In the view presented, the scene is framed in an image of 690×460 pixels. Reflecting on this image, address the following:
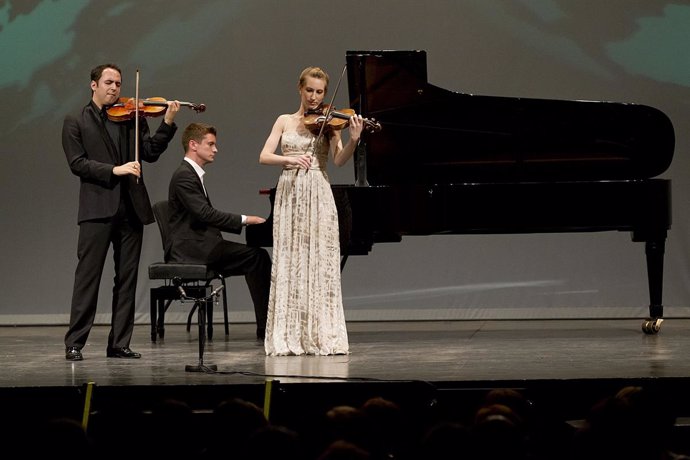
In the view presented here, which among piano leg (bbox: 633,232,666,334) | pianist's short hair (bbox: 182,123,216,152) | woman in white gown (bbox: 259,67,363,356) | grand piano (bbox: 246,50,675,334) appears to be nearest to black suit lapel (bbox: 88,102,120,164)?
woman in white gown (bbox: 259,67,363,356)

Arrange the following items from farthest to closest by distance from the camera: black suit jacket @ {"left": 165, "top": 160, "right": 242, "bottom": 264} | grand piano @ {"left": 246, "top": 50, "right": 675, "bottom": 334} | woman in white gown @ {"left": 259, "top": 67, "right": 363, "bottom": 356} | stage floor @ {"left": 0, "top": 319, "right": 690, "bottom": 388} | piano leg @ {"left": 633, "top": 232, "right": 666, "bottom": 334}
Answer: black suit jacket @ {"left": 165, "top": 160, "right": 242, "bottom": 264} < piano leg @ {"left": 633, "top": 232, "right": 666, "bottom": 334} < grand piano @ {"left": 246, "top": 50, "right": 675, "bottom": 334} < woman in white gown @ {"left": 259, "top": 67, "right": 363, "bottom": 356} < stage floor @ {"left": 0, "top": 319, "right": 690, "bottom": 388}

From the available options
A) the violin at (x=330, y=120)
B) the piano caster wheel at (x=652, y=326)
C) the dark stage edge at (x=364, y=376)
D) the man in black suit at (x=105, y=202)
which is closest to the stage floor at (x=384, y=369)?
the dark stage edge at (x=364, y=376)

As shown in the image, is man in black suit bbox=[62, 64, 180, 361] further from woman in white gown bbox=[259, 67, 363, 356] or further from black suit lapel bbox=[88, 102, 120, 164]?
woman in white gown bbox=[259, 67, 363, 356]

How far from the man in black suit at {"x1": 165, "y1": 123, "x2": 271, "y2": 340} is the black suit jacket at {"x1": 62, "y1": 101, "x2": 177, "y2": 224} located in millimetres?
1077

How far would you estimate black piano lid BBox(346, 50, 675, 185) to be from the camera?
5.83 metres

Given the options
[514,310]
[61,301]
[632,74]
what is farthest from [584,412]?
[61,301]

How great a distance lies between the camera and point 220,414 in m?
2.45

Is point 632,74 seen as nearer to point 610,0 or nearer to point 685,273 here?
point 610,0

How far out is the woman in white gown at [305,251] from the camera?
5.02 meters

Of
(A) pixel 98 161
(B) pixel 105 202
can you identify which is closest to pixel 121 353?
(B) pixel 105 202

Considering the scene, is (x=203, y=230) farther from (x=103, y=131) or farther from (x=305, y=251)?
(x=103, y=131)

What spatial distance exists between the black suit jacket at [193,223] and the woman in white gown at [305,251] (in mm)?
990

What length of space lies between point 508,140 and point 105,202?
2.42 m

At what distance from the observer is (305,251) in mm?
5066
